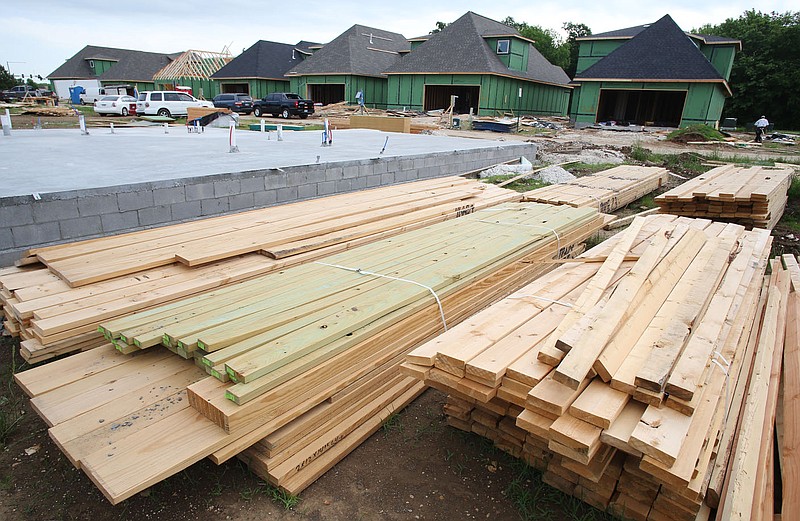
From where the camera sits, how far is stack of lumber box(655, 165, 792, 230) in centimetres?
768

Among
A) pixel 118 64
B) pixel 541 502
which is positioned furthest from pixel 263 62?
pixel 541 502

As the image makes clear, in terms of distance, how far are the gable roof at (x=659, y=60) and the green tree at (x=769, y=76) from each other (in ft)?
57.5

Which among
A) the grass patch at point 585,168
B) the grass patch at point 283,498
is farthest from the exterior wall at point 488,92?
the grass patch at point 283,498

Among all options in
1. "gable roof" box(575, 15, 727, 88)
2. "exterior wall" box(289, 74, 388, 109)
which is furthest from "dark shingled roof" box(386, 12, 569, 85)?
"gable roof" box(575, 15, 727, 88)

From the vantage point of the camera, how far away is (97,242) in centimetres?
529

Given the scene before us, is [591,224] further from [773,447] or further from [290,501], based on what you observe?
[290,501]

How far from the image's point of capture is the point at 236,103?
114 ft

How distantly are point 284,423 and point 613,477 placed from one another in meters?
2.03

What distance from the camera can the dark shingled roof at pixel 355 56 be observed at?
132 feet

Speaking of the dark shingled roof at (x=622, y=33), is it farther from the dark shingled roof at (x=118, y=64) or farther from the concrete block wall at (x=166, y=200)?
the dark shingled roof at (x=118, y=64)

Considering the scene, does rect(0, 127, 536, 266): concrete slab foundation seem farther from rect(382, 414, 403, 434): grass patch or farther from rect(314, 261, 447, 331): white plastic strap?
rect(382, 414, 403, 434): grass patch

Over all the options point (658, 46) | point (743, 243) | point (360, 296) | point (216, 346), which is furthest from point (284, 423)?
point (658, 46)

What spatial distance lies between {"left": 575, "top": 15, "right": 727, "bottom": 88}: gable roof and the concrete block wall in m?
26.3

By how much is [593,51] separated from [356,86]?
18.9m
